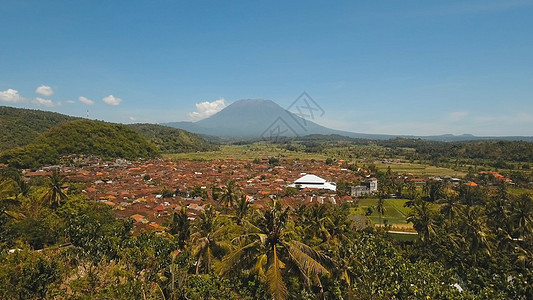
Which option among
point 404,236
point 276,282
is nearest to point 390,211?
point 404,236

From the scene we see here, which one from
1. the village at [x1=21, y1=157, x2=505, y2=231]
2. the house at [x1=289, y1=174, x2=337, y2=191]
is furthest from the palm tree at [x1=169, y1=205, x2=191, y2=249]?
the house at [x1=289, y1=174, x2=337, y2=191]

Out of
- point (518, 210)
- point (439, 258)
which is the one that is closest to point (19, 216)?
point (439, 258)

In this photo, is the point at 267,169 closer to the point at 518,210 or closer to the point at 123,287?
the point at 518,210

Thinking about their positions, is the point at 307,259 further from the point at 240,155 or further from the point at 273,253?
the point at 240,155

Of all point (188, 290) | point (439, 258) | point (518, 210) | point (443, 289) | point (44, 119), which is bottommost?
point (439, 258)

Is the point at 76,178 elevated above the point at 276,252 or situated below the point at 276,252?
below
